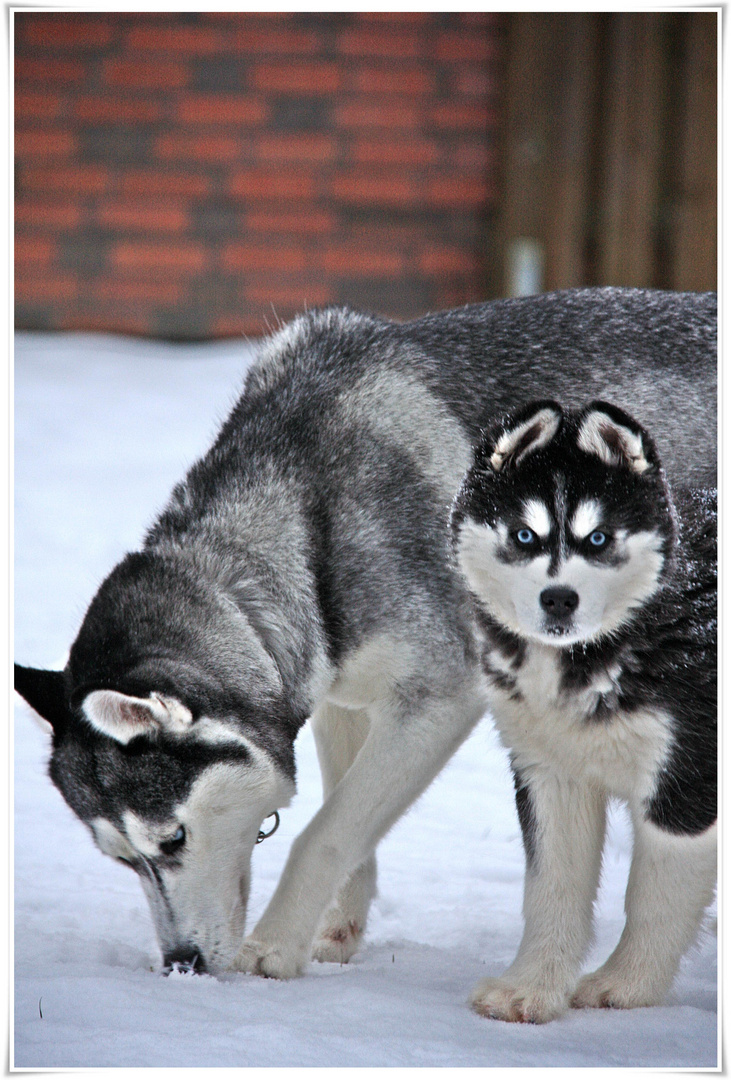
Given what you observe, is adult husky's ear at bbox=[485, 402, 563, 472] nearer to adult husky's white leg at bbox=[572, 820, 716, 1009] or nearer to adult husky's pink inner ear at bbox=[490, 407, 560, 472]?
adult husky's pink inner ear at bbox=[490, 407, 560, 472]

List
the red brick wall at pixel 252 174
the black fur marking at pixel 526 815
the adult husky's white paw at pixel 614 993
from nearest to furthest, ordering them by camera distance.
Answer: the adult husky's white paw at pixel 614 993 < the black fur marking at pixel 526 815 < the red brick wall at pixel 252 174

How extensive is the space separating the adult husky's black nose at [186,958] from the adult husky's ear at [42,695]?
2.05ft

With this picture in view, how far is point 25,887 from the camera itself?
361 centimetres

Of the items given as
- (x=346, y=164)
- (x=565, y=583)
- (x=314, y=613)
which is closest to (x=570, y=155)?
(x=346, y=164)

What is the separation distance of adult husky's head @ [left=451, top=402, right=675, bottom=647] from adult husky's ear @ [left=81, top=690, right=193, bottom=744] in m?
0.77

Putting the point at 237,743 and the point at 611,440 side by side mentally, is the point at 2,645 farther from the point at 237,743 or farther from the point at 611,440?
the point at 611,440

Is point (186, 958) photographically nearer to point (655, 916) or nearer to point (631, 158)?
point (655, 916)

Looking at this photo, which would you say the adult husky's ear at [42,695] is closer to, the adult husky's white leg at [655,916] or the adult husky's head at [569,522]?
the adult husky's head at [569,522]

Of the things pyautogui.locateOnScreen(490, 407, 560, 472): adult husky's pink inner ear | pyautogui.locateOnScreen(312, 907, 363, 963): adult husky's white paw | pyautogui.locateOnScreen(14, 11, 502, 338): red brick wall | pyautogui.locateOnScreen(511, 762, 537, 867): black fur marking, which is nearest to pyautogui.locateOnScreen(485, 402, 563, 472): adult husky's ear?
pyautogui.locateOnScreen(490, 407, 560, 472): adult husky's pink inner ear

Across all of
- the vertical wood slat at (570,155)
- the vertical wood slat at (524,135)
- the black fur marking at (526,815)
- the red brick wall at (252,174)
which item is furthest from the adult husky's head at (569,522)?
the red brick wall at (252,174)

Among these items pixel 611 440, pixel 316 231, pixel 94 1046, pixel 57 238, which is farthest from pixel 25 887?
pixel 316 231

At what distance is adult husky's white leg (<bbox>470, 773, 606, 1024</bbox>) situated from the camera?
111 inches

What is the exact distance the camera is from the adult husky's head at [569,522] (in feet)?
8.17
